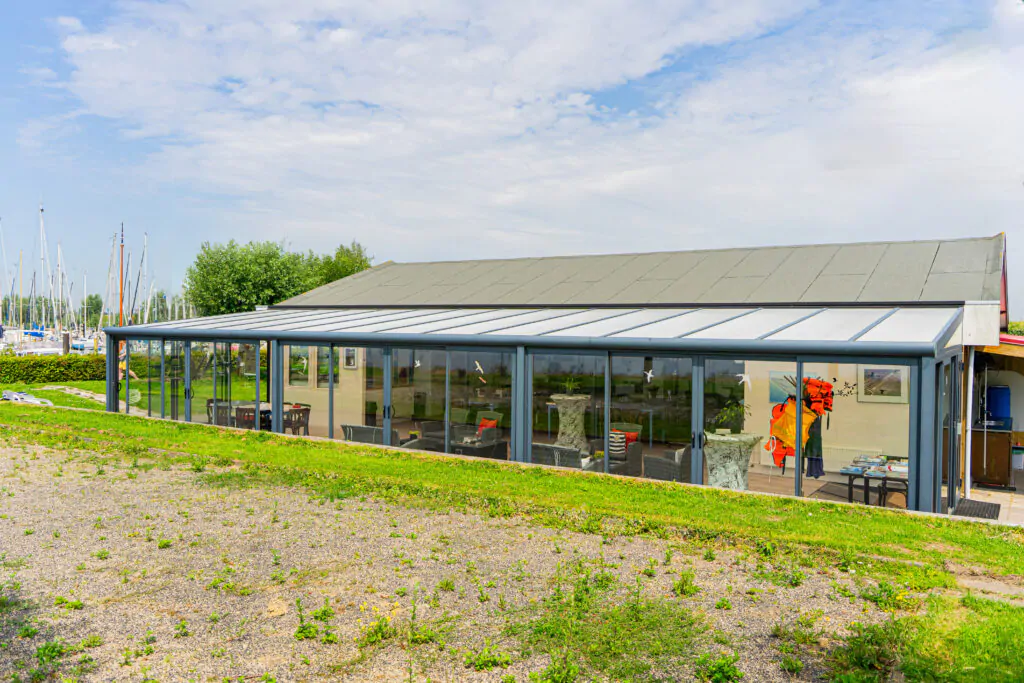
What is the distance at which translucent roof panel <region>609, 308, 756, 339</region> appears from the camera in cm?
1045

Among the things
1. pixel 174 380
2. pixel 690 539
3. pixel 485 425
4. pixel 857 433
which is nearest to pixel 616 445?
pixel 485 425

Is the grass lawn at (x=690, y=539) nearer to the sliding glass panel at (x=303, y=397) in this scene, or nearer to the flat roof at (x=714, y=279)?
the sliding glass panel at (x=303, y=397)

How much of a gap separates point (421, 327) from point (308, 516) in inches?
246

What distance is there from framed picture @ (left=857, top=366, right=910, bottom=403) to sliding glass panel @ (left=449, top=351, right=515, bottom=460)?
5.43 meters

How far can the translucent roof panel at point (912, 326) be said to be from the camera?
8617 mm

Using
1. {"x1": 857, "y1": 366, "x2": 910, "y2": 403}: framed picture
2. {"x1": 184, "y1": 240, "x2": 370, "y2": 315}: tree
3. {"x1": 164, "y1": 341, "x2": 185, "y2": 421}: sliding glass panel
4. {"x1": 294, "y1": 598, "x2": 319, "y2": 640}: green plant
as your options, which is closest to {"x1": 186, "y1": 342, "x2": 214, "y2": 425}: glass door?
{"x1": 164, "y1": 341, "x2": 185, "y2": 421}: sliding glass panel

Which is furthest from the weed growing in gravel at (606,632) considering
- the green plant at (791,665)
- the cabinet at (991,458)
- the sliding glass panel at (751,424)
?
the cabinet at (991,458)

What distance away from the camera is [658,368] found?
34.2 ft

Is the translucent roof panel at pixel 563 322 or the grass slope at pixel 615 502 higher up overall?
the translucent roof panel at pixel 563 322

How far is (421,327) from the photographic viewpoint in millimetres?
13375

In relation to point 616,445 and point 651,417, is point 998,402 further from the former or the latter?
point 616,445

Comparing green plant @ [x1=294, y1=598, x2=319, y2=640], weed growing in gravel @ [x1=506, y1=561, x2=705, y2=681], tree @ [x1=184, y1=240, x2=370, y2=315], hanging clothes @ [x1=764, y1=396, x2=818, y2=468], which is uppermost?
tree @ [x1=184, y1=240, x2=370, y2=315]

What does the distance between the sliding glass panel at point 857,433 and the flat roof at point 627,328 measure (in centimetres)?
37

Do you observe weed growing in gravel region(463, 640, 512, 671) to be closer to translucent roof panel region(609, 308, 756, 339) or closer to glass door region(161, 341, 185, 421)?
translucent roof panel region(609, 308, 756, 339)
